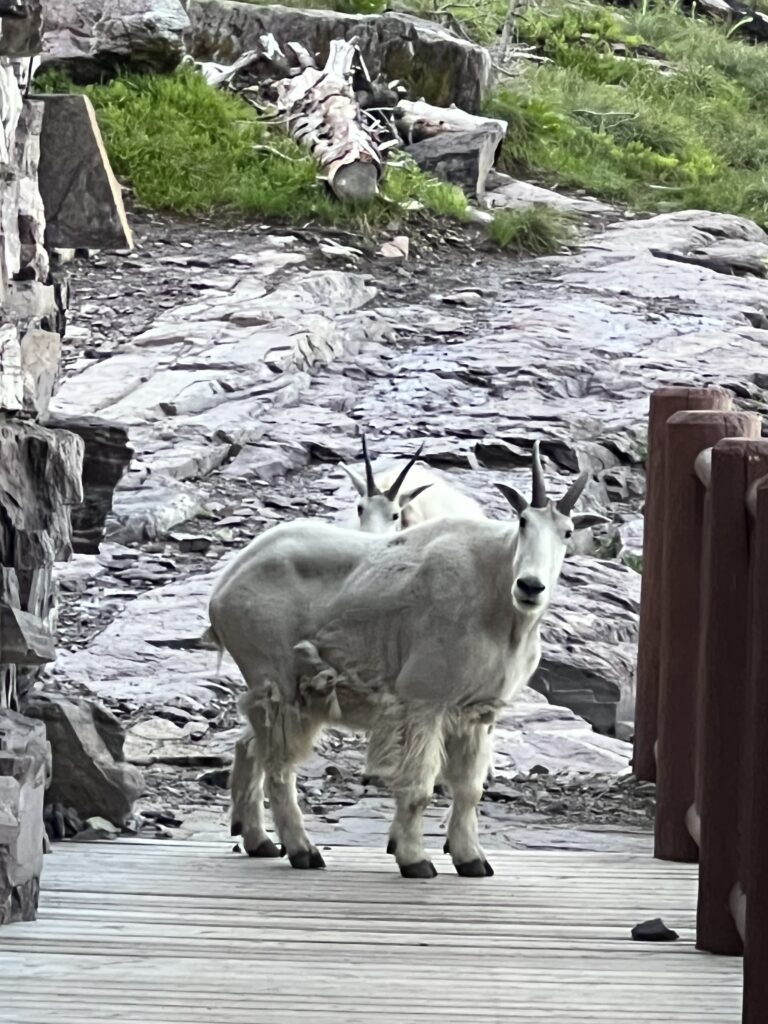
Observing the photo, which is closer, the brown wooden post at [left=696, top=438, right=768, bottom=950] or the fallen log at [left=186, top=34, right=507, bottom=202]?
the brown wooden post at [left=696, top=438, right=768, bottom=950]

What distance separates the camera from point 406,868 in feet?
19.0

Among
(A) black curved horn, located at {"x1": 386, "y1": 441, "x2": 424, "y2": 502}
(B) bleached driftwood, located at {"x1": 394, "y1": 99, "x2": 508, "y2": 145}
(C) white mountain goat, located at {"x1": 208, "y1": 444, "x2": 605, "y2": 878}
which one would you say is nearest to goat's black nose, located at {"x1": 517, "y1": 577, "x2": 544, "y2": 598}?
(C) white mountain goat, located at {"x1": 208, "y1": 444, "x2": 605, "y2": 878}

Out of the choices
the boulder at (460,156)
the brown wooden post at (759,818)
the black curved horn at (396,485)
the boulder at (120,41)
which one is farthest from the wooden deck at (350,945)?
the boulder at (120,41)

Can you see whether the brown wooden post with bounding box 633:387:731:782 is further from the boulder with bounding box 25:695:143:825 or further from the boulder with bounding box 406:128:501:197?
the boulder with bounding box 406:128:501:197

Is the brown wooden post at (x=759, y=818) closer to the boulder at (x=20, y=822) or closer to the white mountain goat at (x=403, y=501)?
the boulder at (x=20, y=822)

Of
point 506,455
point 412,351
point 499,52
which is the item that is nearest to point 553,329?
point 412,351

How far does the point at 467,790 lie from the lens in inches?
236

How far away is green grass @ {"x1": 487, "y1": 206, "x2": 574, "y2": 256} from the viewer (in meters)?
16.5

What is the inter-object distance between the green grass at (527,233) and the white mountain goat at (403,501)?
723cm

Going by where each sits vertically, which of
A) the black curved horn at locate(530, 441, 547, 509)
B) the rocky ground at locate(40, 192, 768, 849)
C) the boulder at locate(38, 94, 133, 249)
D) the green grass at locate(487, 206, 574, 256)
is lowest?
the rocky ground at locate(40, 192, 768, 849)

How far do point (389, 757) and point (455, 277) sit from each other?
33.6 feet

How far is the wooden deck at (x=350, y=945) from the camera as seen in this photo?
378cm

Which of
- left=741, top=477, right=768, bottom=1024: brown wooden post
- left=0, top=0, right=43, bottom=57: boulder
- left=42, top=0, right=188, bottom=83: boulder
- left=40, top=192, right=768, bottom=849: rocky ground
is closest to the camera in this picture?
left=741, top=477, right=768, bottom=1024: brown wooden post

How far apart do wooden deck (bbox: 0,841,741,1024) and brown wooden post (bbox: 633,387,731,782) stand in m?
0.78
